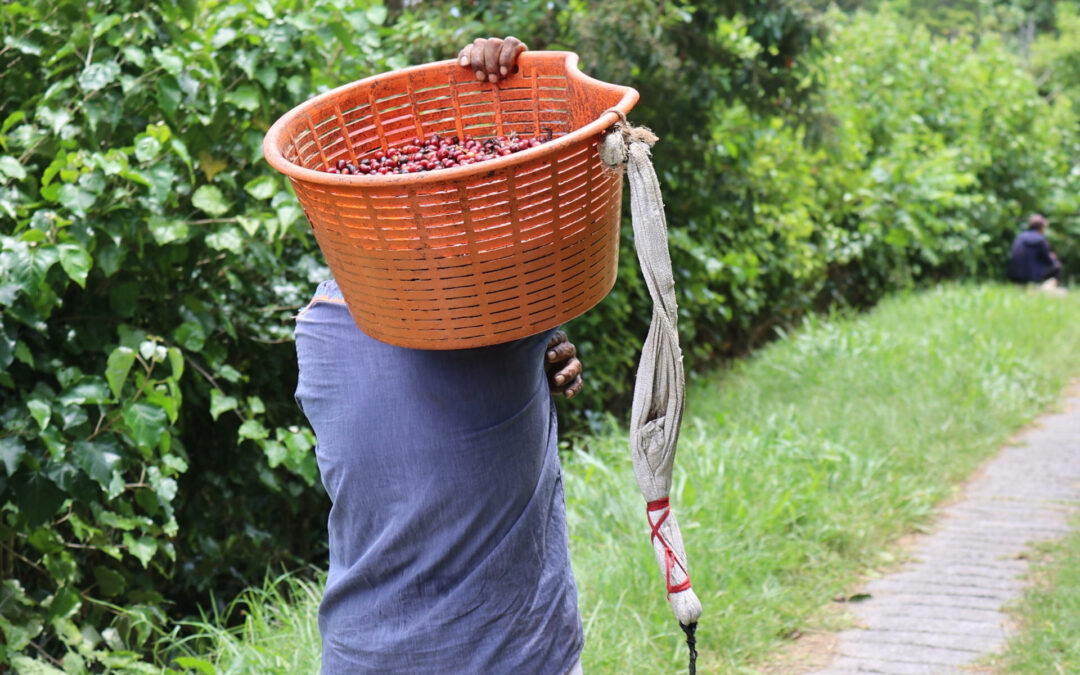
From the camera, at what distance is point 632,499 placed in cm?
462

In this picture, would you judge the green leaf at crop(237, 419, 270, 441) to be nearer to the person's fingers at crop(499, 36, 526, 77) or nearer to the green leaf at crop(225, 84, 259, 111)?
the green leaf at crop(225, 84, 259, 111)

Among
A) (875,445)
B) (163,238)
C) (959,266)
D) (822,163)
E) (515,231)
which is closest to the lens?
(515,231)

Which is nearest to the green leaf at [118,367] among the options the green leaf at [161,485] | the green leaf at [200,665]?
the green leaf at [161,485]

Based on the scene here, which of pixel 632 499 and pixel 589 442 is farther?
pixel 589 442

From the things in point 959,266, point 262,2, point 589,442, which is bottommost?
point 959,266

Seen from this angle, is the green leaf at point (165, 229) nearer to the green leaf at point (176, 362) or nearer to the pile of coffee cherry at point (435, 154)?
the green leaf at point (176, 362)

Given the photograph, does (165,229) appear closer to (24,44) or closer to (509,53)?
(24,44)

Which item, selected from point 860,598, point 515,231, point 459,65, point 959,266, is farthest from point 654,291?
point 959,266

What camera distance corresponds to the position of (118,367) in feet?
10.6

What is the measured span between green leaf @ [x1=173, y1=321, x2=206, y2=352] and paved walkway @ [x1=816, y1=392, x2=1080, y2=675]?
245cm

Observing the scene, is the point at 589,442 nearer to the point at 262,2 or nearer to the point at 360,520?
the point at 262,2

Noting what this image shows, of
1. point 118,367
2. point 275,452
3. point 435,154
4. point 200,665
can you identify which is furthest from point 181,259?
point 435,154

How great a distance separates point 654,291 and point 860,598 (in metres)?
3.02

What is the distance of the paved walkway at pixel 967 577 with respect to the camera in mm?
3799
